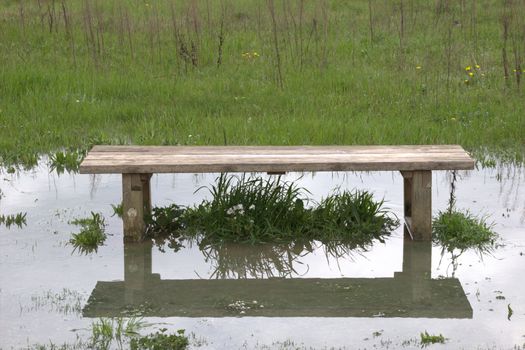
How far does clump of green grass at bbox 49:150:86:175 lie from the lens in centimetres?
919

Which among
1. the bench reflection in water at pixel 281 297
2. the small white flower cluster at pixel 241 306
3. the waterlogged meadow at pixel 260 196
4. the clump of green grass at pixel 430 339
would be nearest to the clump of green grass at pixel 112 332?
the waterlogged meadow at pixel 260 196

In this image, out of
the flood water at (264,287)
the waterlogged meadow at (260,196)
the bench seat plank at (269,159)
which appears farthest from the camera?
the bench seat plank at (269,159)

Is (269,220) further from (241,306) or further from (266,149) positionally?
Result: (241,306)

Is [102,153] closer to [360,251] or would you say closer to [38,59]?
[360,251]

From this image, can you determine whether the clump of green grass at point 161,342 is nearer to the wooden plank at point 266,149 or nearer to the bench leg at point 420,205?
the wooden plank at point 266,149

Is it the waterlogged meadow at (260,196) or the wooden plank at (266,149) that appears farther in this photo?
the wooden plank at (266,149)

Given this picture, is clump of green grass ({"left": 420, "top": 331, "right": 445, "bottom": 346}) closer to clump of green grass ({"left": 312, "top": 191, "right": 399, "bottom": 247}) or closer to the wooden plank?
clump of green grass ({"left": 312, "top": 191, "right": 399, "bottom": 247})

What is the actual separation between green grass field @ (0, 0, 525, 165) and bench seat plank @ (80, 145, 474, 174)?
208cm

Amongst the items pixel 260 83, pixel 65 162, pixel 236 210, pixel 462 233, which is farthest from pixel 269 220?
pixel 260 83

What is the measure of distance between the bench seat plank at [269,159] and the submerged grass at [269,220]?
11.4 inches

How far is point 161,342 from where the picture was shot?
17.3ft

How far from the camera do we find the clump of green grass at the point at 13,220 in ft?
25.2

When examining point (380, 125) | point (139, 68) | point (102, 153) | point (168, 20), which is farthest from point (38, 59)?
point (102, 153)

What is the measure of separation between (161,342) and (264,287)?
4.11ft
